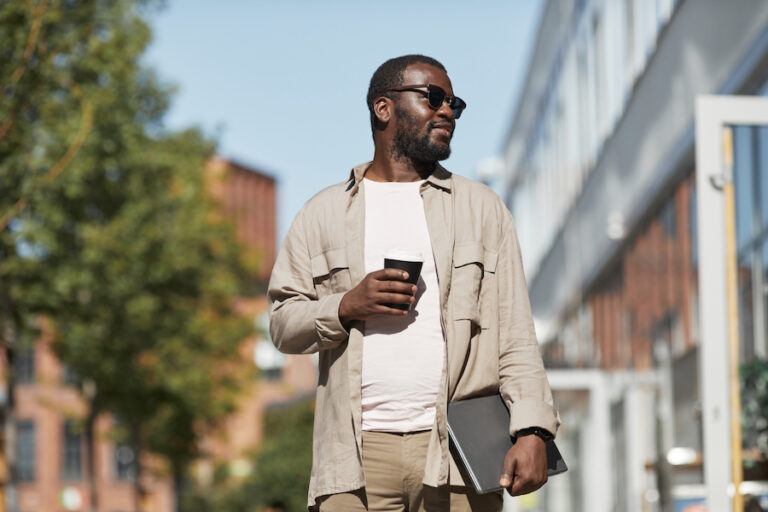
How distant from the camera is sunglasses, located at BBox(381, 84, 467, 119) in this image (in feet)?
10.9

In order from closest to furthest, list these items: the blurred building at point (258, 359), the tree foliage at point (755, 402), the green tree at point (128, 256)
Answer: the tree foliage at point (755, 402), the green tree at point (128, 256), the blurred building at point (258, 359)

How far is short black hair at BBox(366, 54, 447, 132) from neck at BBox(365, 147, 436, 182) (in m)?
0.08

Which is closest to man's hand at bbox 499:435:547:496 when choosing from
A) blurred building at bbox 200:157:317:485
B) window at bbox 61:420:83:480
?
blurred building at bbox 200:157:317:485

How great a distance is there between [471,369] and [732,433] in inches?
130

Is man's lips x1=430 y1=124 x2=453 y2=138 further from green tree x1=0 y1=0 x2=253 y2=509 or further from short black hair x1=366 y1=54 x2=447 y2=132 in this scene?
green tree x1=0 y1=0 x2=253 y2=509

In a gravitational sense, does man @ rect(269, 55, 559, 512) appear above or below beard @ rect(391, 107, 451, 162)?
below

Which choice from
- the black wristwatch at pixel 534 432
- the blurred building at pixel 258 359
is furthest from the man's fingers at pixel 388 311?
the blurred building at pixel 258 359

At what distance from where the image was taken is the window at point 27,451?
6181 cm

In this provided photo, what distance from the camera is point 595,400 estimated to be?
53.0 ft

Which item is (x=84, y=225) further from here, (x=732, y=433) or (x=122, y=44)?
(x=732, y=433)

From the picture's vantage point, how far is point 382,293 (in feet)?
10.0

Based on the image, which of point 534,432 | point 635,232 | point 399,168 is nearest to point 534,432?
point 534,432

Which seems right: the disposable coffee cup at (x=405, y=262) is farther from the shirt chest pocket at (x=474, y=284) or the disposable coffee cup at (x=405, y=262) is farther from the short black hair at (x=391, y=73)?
the short black hair at (x=391, y=73)

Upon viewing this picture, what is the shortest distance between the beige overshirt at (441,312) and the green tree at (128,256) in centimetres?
1158
